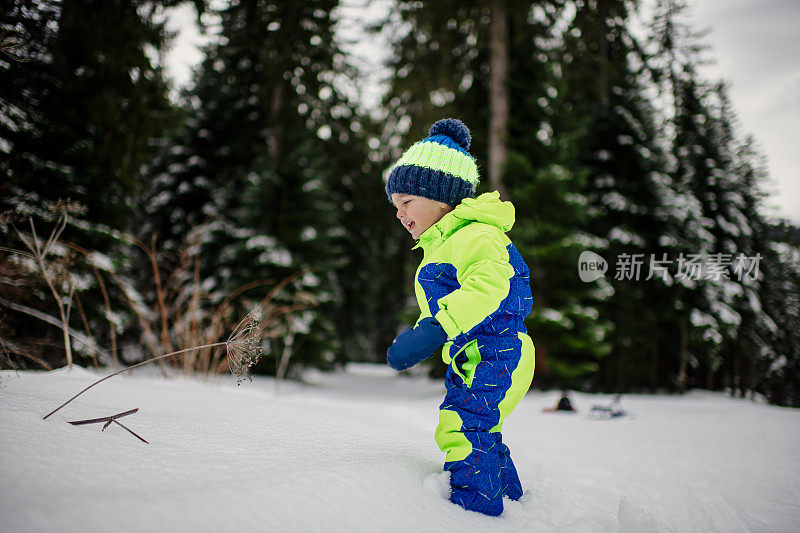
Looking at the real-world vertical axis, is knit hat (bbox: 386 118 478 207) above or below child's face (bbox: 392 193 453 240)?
above

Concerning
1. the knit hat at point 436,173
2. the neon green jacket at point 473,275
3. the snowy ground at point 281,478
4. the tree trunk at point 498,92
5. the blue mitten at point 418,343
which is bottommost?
the snowy ground at point 281,478

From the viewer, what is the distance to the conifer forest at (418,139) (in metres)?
5.42

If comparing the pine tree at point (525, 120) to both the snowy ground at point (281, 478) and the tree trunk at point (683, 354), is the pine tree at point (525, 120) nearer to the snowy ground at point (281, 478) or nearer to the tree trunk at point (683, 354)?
the tree trunk at point (683, 354)

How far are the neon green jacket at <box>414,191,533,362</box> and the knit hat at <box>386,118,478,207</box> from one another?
0.13 metres

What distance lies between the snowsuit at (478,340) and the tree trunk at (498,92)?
6598 mm

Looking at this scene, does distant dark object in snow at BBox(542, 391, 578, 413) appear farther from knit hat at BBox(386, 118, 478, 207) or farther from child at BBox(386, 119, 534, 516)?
knit hat at BBox(386, 118, 478, 207)

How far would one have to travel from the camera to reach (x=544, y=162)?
854 cm

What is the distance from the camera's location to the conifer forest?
213 inches

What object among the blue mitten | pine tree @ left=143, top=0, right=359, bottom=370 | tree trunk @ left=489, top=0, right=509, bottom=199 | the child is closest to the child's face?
the child

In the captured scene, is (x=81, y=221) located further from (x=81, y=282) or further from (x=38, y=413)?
(x=38, y=413)

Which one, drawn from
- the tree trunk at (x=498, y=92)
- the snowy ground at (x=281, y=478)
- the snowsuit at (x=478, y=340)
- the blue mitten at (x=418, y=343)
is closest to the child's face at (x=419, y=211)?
the snowsuit at (x=478, y=340)

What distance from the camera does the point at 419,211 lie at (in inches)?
73.7

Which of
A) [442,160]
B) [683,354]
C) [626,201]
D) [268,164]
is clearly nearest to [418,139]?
[268,164]

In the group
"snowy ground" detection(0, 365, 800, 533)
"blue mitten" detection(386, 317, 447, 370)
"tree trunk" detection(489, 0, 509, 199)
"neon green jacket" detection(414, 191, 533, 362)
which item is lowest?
"snowy ground" detection(0, 365, 800, 533)
